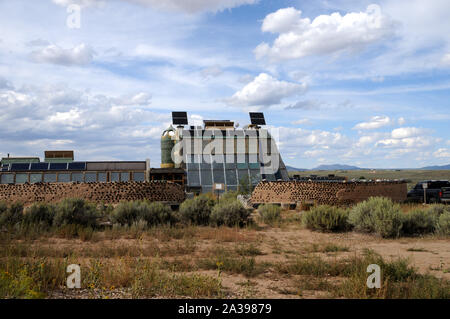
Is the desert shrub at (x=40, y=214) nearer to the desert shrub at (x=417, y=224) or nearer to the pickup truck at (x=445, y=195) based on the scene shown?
the desert shrub at (x=417, y=224)

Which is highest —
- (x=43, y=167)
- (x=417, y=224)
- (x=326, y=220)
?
(x=43, y=167)

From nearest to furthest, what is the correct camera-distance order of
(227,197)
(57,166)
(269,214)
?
(269,214) < (227,197) < (57,166)

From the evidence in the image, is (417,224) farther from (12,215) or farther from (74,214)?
(12,215)

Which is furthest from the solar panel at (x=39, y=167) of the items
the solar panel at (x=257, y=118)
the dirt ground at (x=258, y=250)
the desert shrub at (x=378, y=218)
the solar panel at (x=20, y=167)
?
the desert shrub at (x=378, y=218)

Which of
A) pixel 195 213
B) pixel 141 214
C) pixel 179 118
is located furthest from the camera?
pixel 179 118

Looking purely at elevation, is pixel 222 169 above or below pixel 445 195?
above

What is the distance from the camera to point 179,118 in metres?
46.8

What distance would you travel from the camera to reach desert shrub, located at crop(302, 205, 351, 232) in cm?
1622

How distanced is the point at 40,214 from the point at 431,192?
2409 cm

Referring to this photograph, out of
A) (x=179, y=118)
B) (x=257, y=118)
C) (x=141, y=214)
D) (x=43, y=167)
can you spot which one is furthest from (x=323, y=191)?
(x=43, y=167)

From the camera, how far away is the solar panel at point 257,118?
46875 millimetres

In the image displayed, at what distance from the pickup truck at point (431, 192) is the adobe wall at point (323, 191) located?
2.52 meters

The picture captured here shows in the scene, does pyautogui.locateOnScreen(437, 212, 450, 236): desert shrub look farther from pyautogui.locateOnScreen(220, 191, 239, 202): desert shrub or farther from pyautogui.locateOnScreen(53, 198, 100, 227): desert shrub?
pyautogui.locateOnScreen(53, 198, 100, 227): desert shrub

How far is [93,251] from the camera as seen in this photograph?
35.2 ft
